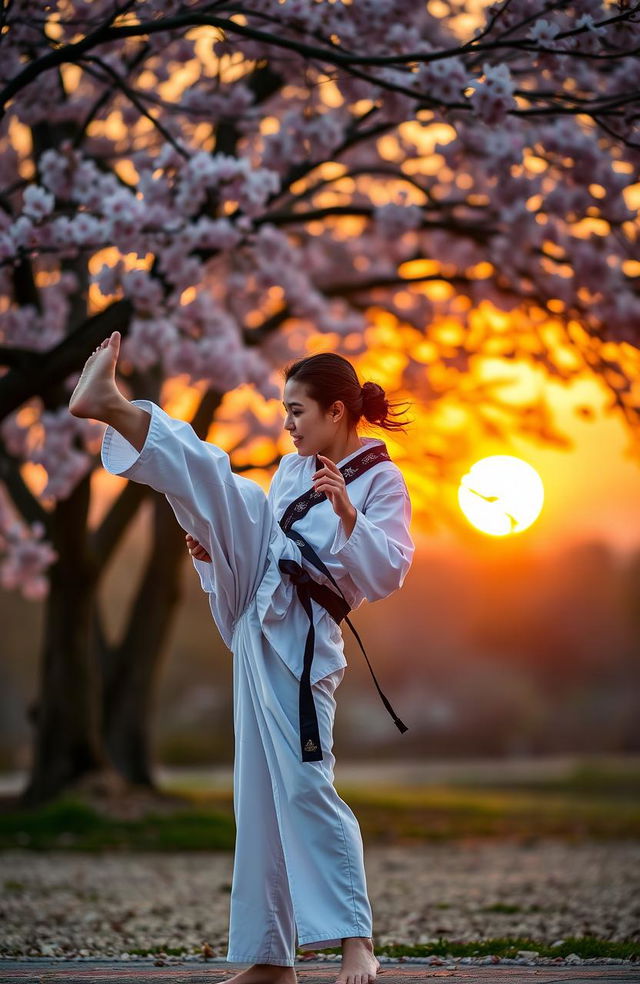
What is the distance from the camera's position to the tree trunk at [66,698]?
9.22 meters

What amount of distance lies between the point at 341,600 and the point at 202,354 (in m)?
4.83

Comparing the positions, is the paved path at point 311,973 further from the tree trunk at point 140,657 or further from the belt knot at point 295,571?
the tree trunk at point 140,657

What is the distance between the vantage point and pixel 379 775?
17.9 meters

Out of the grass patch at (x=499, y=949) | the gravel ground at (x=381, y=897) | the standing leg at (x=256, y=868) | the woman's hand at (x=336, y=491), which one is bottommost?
the gravel ground at (x=381, y=897)

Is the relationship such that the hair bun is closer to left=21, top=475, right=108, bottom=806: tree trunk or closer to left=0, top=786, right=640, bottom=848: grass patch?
left=0, top=786, right=640, bottom=848: grass patch

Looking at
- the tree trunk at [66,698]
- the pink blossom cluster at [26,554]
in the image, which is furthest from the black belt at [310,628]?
the tree trunk at [66,698]

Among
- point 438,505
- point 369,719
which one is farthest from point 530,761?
point 438,505

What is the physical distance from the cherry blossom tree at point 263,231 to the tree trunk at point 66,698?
0.02 m

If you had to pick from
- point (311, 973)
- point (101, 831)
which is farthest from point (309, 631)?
point (101, 831)

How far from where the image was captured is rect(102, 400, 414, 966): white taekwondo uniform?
9.49 ft

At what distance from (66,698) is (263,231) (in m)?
4.26

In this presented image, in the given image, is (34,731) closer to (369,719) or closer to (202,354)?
(202,354)

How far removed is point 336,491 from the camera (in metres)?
2.90

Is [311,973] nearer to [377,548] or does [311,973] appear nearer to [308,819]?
[308,819]
